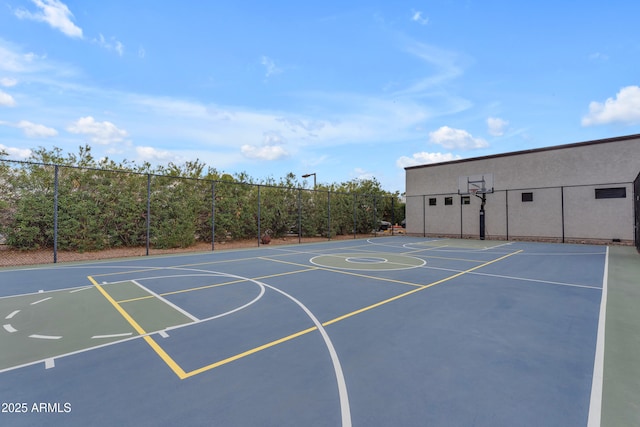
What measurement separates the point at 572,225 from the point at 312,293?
17.1 m

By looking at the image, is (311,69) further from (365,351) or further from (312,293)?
(365,351)

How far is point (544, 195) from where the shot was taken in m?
16.5

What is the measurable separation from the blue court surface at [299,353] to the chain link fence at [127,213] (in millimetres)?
5357

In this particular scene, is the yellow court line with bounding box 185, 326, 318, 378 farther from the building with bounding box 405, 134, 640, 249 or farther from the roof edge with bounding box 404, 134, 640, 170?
the roof edge with bounding box 404, 134, 640, 170

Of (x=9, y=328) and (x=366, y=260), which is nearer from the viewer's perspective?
(x=9, y=328)

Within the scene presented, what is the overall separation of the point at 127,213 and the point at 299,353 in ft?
39.9

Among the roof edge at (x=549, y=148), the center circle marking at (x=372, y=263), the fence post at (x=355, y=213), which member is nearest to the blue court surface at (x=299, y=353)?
the center circle marking at (x=372, y=263)

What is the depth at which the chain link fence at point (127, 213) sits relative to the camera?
401 inches

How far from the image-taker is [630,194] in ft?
46.2

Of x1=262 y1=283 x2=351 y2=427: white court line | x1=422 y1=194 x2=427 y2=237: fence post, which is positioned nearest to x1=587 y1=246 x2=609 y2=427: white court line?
x1=262 y1=283 x2=351 y2=427: white court line

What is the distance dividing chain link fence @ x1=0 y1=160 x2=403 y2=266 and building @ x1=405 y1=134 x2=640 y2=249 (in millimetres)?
8508

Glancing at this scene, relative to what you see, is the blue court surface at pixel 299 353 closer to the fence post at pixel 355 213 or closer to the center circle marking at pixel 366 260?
the center circle marking at pixel 366 260

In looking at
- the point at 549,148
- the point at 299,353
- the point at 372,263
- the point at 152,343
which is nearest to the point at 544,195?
the point at 549,148

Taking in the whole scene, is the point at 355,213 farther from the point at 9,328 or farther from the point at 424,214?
the point at 9,328
